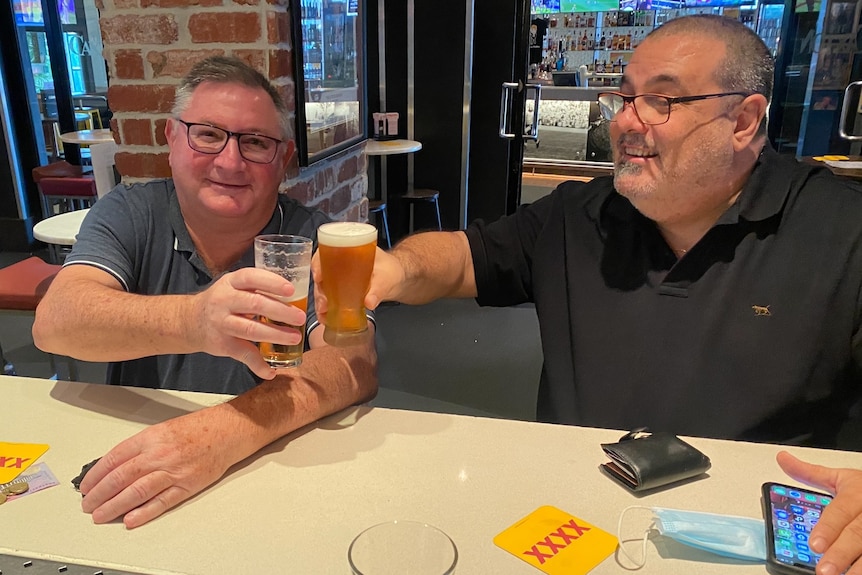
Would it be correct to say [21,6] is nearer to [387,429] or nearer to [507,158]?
[507,158]

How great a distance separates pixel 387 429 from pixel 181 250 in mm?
779

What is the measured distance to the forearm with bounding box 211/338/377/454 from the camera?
1156 mm

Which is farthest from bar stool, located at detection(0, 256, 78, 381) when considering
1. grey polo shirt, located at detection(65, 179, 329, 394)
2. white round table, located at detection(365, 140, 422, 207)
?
white round table, located at detection(365, 140, 422, 207)

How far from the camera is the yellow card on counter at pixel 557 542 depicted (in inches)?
35.9

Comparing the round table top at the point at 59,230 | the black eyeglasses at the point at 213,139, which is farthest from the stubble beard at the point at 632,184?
the round table top at the point at 59,230

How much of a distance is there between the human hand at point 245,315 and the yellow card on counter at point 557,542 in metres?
0.48

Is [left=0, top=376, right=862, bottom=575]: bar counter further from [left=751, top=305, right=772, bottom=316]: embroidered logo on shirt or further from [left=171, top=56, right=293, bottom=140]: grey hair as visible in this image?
[left=171, top=56, right=293, bottom=140]: grey hair

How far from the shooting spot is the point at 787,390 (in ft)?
4.74

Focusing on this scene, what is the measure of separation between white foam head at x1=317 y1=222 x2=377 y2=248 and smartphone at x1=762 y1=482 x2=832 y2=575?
0.77m

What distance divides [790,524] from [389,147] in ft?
13.6

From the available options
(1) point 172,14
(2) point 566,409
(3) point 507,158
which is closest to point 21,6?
(3) point 507,158

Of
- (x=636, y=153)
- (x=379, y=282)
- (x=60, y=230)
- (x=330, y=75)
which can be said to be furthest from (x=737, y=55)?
(x=60, y=230)

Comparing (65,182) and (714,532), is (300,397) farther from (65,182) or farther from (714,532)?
(65,182)

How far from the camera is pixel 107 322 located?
133 cm
